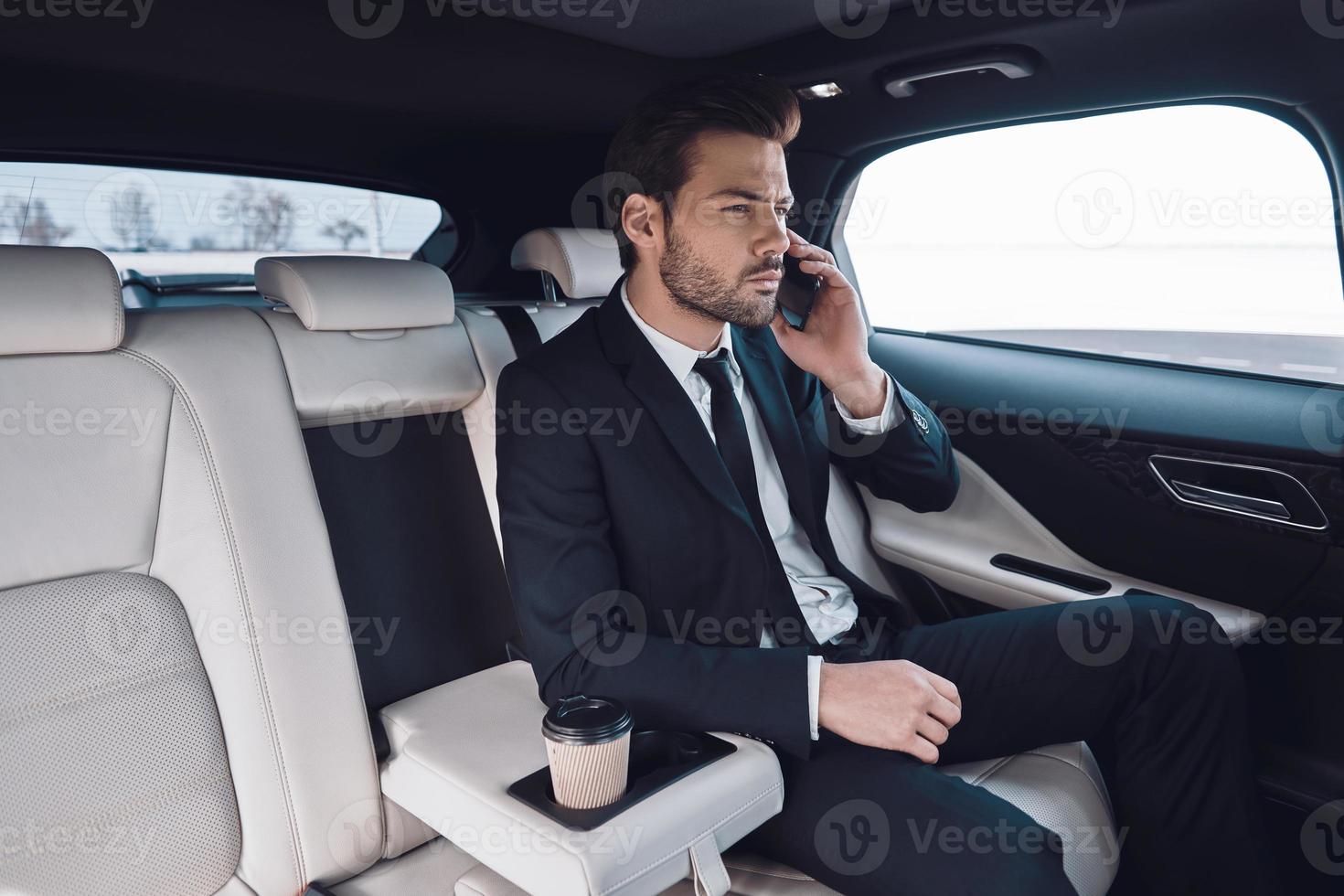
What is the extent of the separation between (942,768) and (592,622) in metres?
0.59

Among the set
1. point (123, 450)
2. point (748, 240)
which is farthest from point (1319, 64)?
point (123, 450)

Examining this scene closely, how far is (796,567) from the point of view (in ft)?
A: 5.45

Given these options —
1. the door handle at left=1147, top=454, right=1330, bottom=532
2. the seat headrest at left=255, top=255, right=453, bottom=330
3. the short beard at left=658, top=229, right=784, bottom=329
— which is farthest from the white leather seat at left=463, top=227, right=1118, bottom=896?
the door handle at left=1147, top=454, right=1330, bottom=532

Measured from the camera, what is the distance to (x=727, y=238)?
5.31ft

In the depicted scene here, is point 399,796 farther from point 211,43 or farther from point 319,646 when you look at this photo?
point 211,43

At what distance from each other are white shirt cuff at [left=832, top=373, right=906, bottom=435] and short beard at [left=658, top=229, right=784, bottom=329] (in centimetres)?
25

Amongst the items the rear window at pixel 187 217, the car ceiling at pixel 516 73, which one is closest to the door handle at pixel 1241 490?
the car ceiling at pixel 516 73

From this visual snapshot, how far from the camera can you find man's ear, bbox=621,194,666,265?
5.44 ft

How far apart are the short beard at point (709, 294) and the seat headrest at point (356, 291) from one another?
0.41 m

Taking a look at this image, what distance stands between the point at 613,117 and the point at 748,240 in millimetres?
761

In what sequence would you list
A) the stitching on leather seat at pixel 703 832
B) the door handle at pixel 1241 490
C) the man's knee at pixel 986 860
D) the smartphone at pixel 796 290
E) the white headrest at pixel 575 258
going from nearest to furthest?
the stitching on leather seat at pixel 703 832
the man's knee at pixel 986 860
the door handle at pixel 1241 490
the white headrest at pixel 575 258
the smartphone at pixel 796 290

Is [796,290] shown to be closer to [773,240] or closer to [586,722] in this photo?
[773,240]

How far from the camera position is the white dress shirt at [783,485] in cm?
161

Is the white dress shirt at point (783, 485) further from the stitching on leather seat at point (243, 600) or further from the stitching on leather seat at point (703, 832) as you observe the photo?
the stitching on leather seat at point (243, 600)
